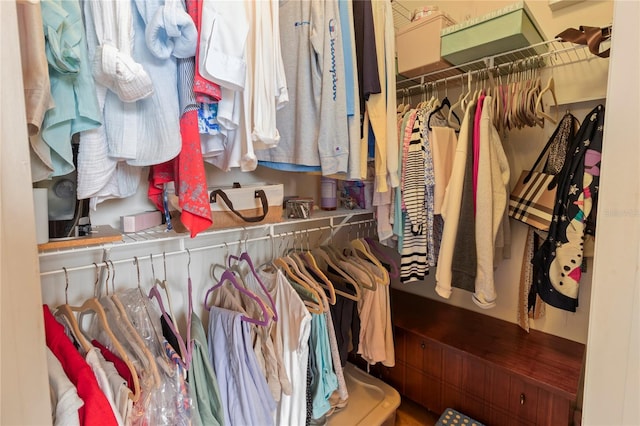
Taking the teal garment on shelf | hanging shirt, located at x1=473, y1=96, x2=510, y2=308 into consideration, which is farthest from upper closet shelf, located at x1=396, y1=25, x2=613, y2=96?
the teal garment on shelf

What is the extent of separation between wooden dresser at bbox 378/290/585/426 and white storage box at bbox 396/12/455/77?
118 centimetres

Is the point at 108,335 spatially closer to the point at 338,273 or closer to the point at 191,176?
the point at 191,176

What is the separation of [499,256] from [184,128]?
51.2 inches

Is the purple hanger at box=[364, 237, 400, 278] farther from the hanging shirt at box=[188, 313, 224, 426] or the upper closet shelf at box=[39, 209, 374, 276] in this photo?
the hanging shirt at box=[188, 313, 224, 426]

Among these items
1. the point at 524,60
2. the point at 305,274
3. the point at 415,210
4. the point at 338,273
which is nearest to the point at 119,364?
the point at 305,274

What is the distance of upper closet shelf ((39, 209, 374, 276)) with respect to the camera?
842mm

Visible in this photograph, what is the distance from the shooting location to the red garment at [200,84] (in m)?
0.68

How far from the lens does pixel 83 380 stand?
65 centimetres

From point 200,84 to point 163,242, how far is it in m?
0.62

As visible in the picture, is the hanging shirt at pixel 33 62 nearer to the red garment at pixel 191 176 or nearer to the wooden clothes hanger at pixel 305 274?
the red garment at pixel 191 176

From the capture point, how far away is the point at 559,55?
4.19 ft

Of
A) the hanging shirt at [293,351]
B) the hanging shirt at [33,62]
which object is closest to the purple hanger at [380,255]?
the hanging shirt at [293,351]

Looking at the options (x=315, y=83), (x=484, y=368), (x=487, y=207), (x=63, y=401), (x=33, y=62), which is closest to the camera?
(x=33, y=62)

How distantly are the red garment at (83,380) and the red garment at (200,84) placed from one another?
22.4 inches
